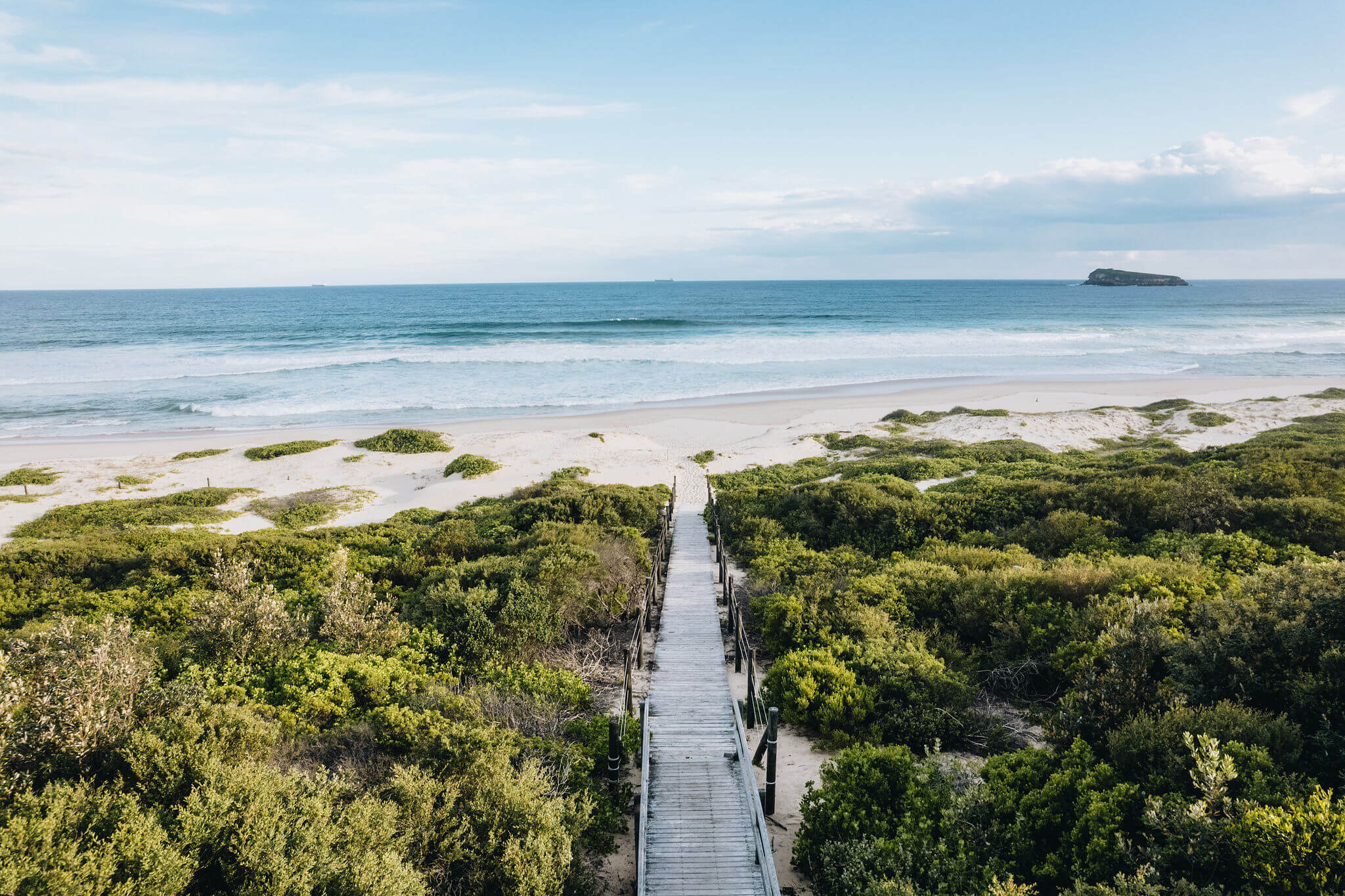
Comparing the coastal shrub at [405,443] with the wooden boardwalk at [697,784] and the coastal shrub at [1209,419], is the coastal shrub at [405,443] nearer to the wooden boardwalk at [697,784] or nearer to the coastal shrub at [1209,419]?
the wooden boardwalk at [697,784]

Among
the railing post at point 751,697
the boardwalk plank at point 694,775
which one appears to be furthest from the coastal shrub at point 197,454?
the railing post at point 751,697

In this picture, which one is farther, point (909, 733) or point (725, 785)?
point (909, 733)

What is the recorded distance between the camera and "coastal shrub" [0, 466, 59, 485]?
2361cm

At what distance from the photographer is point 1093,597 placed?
9.52 meters

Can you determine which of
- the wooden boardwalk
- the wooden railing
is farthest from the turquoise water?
the wooden boardwalk

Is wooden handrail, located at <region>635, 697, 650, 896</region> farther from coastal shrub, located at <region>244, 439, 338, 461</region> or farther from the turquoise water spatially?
the turquoise water

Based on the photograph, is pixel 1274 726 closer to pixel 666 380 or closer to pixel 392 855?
pixel 392 855

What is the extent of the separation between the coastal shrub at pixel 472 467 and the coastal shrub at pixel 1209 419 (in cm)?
3089

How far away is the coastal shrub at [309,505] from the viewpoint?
1988cm

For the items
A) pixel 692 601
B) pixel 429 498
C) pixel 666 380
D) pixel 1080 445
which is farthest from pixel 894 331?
pixel 692 601

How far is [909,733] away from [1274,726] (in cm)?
363

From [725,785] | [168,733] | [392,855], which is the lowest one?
[725,785]

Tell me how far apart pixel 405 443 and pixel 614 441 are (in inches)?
362

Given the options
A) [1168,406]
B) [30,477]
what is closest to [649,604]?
[30,477]
